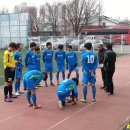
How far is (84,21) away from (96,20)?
19.8ft

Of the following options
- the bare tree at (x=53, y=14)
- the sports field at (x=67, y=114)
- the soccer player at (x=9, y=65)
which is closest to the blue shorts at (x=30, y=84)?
the sports field at (x=67, y=114)

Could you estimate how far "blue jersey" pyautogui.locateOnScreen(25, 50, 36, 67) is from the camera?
11892 millimetres

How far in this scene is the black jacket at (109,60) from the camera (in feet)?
35.0

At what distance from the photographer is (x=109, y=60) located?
1075cm

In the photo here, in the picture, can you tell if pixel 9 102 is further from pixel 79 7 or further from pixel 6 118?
pixel 79 7

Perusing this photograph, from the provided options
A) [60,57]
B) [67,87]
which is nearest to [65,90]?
[67,87]

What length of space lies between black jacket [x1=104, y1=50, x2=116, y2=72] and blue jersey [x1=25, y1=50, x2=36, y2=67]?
2.83 m

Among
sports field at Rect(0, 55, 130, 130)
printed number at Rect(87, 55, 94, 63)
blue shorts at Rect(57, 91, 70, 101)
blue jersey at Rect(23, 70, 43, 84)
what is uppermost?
printed number at Rect(87, 55, 94, 63)

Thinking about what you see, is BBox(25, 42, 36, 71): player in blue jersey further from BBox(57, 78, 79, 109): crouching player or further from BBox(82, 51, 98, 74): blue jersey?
BBox(57, 78, 79, 109): crouching player

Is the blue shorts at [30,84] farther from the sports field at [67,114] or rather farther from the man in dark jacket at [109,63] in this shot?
the man in dark jacket at [109,63]

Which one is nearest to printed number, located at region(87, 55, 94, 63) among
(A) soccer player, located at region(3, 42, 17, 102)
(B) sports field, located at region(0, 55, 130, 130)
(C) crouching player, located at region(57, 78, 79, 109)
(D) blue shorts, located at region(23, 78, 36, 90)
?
(C) crouching player, located at region(57, 78, 79, 109)

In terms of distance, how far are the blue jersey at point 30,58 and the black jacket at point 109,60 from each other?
283 cm

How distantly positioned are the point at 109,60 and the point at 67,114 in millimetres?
2954

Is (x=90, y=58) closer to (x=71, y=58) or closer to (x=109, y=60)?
(x=109, y=60)
